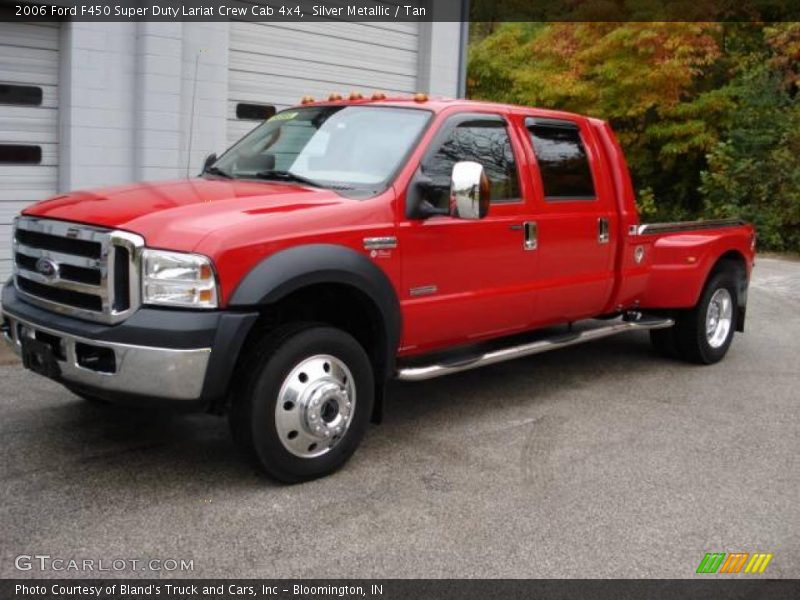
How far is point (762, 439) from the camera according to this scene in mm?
5789

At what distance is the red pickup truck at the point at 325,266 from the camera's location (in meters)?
4.25

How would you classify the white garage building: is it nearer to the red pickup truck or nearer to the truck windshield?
the truck windshield

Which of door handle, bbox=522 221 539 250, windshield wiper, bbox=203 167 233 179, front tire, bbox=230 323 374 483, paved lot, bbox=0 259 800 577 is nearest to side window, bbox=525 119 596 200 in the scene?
door handle, bbox=522 221 539 250

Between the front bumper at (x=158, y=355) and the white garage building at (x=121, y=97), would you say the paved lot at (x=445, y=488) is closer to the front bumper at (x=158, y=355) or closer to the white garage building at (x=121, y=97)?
the front bumper at (x=158, y=355)

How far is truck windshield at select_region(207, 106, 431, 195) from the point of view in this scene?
5258 mm

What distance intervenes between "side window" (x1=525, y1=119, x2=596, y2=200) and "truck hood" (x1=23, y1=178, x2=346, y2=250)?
1791mm

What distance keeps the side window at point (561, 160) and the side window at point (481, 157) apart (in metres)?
0.30

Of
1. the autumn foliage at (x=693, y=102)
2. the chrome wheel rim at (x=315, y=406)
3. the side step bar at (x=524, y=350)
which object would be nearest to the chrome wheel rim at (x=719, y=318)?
the side step bar at (x=524, y=350)

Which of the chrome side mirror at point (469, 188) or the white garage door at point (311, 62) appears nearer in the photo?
the chrome side mirror at point (469, 188)

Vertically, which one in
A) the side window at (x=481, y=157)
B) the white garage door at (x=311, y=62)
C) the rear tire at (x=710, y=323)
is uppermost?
the white garage door at (x=311, y=62)

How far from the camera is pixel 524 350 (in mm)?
6020

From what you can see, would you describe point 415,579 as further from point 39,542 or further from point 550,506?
point 39,542

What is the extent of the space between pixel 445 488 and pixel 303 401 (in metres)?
0.86
